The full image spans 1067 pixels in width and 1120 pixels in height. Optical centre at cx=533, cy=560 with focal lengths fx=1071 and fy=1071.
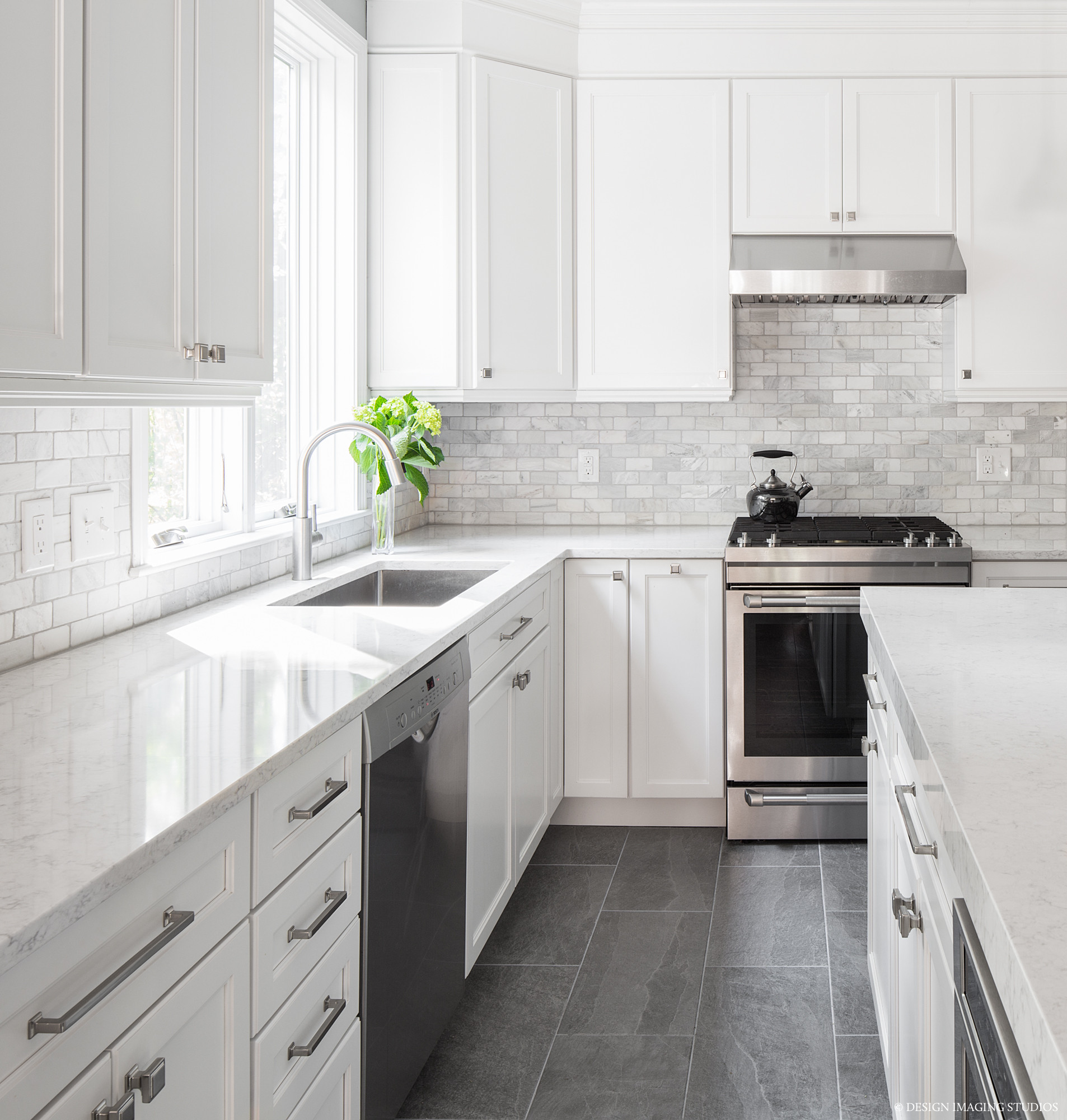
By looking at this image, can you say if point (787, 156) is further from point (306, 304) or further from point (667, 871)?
point (667, 871)

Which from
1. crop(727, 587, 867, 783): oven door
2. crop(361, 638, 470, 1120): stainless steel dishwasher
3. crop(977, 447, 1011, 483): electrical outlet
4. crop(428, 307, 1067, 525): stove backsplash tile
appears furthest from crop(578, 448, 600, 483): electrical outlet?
crop(361, 638, 470, 1120): stainless steel dishwasher

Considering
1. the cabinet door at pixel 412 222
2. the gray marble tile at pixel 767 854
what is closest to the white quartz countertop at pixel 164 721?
the cabinet door at pixel 412 222

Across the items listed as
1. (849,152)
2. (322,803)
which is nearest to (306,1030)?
(322,803)

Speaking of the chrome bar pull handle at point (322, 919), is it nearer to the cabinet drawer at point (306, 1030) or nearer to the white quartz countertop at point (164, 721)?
the cabinet drawer at point (306, 1030)

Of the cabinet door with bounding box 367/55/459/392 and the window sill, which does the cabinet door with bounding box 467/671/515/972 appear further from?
the cabinet door with bounding box 367/55/459/392

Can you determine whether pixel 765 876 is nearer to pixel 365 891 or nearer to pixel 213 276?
pixel 365 891

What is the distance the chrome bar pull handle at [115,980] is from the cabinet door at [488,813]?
120 cm

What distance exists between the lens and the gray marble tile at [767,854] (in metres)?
3.24

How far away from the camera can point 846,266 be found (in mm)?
3441

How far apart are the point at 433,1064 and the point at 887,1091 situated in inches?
35.0

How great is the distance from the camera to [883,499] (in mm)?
3961

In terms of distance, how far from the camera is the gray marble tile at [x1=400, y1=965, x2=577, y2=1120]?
2.05m

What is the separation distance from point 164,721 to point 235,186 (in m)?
0.97

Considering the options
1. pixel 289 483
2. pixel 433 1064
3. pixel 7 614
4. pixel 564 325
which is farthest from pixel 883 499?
pixel 7 614
